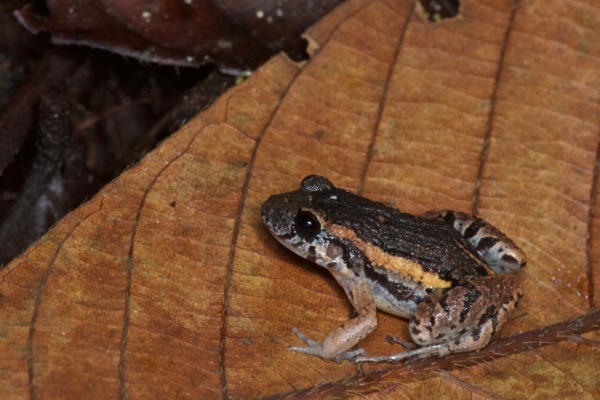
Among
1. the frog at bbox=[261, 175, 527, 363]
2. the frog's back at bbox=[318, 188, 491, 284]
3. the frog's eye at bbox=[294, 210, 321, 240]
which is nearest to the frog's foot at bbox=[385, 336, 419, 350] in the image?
the frog at bbox=[261, 175, 527, 363]

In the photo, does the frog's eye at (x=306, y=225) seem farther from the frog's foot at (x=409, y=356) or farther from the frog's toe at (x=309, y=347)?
the frog's foot at (x=409, y=356)

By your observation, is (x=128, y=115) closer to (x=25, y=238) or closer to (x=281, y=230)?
(x=25, y=238)

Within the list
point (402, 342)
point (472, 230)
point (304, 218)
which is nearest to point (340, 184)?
point (304, 218)

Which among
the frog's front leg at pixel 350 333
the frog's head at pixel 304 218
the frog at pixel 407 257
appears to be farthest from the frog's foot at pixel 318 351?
the frog's head at pixel 304 218

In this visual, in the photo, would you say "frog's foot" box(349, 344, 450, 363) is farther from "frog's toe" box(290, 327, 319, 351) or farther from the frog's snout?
the frog's snout

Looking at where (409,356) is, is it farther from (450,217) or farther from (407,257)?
(450,217)

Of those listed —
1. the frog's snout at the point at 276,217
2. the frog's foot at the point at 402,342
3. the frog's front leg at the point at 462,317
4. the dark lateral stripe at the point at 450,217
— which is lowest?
the frog's foot at the point at 402,342

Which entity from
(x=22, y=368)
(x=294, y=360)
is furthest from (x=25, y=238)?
(x=294, y=360)
